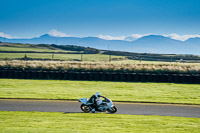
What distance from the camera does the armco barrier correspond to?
30531mm

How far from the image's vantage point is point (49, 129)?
11.8 m

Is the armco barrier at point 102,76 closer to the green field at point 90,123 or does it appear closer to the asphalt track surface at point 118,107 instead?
the asphalt track surface at point 118,107

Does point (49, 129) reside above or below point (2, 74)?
below

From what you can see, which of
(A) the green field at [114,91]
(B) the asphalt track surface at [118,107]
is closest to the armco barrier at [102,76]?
(A) the green field at [114,91]

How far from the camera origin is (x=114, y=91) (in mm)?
24547

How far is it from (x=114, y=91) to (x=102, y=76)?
7.27 m

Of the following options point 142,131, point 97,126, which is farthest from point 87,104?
point 142,131

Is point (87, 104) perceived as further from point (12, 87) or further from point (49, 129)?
point (12, 87)

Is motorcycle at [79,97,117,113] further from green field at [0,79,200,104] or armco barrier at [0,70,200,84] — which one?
armco barrier at [0,70,200,84]

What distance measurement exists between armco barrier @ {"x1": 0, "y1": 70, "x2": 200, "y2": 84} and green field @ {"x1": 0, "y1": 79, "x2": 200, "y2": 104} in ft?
4.95

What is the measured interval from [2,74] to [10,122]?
2087cm

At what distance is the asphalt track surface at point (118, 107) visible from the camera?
16.6 metres

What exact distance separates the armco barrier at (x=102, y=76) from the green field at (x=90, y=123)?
16.0 metres

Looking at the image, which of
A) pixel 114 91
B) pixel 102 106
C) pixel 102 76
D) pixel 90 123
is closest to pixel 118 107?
pixel 102 106
